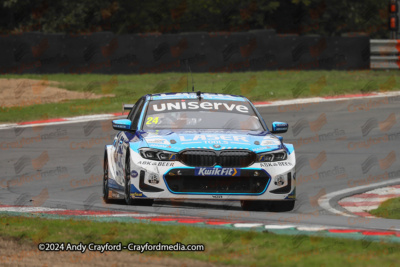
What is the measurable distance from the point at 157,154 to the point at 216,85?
16.7 metres

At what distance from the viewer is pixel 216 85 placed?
26.3m

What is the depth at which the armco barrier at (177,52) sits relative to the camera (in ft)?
94.7

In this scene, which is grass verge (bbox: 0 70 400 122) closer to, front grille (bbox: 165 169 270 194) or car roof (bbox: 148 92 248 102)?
car roof (bbox: 148 92 248 102)

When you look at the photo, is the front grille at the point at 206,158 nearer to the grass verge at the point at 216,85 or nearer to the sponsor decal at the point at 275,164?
the sponsor decal at the point at 275,164

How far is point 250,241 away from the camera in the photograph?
702 centimetres

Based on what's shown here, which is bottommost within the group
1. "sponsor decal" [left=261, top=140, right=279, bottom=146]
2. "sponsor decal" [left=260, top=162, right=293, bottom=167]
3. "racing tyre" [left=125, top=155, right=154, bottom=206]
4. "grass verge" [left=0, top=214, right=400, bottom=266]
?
"racing tyre" [left=125, top=155, right=154, bottom=206]


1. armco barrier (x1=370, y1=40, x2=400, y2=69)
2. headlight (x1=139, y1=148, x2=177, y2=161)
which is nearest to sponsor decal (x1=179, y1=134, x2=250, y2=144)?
headlight (x1=139, y1=148, x2=177, y2=161)

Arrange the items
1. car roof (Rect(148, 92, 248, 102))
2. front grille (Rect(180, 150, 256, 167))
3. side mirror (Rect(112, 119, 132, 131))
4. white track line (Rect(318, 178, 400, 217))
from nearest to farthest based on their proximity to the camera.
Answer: front grille (Rect(180, 150, 256, 167)), side mirror (Rect(112, 119, 132, 131)), white track line (Rect(318, 178, 400, 217)), car roof (Rect(148, 92, 248, 102))

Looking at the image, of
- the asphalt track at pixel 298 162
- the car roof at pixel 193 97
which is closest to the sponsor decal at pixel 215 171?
the asphalt track at pixel 298 162

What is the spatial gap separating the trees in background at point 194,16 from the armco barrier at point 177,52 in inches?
336

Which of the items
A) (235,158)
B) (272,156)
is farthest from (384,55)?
(235,158)

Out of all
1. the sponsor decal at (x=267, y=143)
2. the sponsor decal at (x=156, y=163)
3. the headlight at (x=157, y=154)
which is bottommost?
the sponsor decal at (x=267, y=143)

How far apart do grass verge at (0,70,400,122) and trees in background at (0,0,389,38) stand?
10425mm

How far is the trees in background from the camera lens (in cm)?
3900
